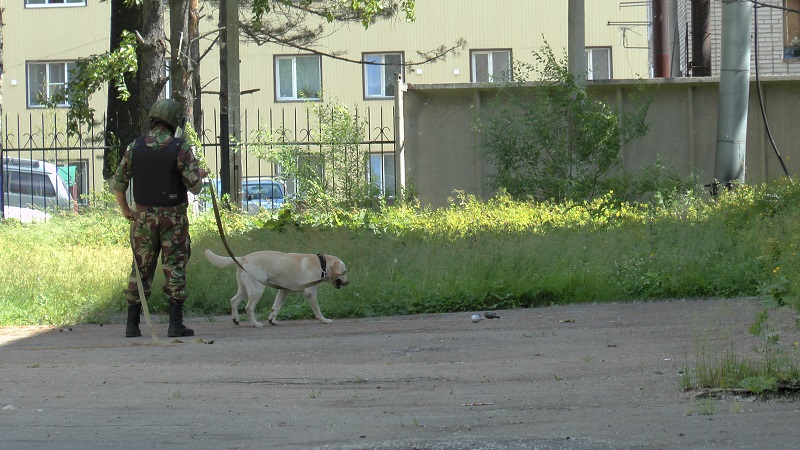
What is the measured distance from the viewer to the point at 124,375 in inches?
300

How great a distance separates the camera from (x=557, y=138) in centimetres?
1758

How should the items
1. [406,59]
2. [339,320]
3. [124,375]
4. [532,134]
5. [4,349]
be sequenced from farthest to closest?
1. [406,59]
2. [532,134]
3. [339,320]
4. [4,349]
5. [124,375]

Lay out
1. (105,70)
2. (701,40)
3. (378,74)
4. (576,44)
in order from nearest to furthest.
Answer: (105,70) < (576,44) < (701,40) < (378,74)

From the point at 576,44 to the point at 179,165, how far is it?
34.0 ft

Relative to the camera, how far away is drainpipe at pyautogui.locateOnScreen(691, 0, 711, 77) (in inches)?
915

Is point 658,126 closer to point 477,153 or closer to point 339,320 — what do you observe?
point 477,153

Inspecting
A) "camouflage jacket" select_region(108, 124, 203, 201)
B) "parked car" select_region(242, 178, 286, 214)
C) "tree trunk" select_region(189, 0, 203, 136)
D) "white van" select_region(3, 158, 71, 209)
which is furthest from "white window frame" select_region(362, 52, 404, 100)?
"camouflage jacket" select_region(108, 124, 203, 201)

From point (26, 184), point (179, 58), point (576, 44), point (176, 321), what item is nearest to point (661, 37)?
point (576, 44)

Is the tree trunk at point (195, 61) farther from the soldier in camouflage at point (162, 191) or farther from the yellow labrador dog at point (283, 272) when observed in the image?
the soldier in camouflage at point (162, 191)

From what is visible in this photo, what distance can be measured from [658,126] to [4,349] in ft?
41.5

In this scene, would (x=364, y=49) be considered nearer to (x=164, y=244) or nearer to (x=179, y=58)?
(x=179, y=58)

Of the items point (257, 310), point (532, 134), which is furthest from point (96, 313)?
point (532, 134)

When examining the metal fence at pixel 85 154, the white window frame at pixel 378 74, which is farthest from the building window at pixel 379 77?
the metal fence at pixel 85 154

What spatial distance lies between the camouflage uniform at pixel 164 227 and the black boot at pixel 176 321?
0.07m
